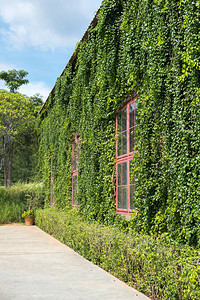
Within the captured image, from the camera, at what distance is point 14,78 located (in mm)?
34344

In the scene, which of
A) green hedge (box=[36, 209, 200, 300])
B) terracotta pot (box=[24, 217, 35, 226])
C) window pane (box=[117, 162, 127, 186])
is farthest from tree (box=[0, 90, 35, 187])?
green hedge (box=[36, 209, 200, 300])

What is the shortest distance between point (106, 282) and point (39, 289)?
0.96 meters

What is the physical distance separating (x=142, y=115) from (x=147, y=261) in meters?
2.36

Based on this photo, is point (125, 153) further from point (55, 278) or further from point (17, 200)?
point (17, 200)

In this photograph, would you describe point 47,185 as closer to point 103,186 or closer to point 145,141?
point 103,186

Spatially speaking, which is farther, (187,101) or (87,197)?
(87,197)

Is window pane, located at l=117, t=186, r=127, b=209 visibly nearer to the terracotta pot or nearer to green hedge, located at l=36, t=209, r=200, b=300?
green hedge, located at l=36, t=209, r=200, b=300

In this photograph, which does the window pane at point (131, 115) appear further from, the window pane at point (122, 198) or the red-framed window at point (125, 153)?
the window pane at point (122, 198)

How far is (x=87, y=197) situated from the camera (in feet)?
29.9

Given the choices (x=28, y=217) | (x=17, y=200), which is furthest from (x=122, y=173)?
(x=17, y=200)

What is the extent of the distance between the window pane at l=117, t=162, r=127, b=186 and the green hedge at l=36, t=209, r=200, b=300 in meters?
1.06

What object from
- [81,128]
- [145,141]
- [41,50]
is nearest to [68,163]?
[81,128]

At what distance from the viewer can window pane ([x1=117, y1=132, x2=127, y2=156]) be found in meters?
7.29

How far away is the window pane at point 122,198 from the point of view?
710 centimetres
